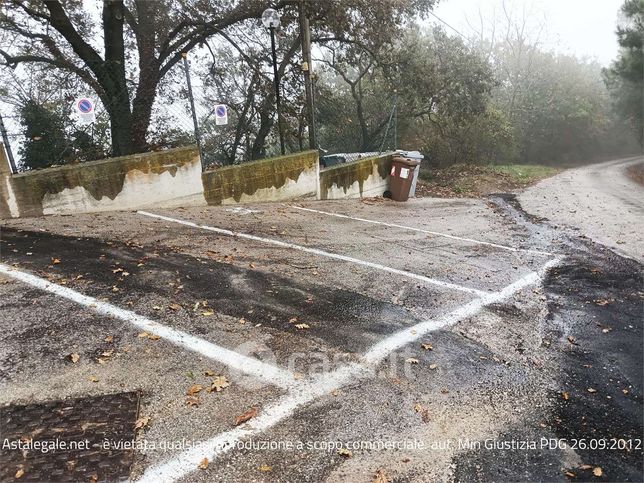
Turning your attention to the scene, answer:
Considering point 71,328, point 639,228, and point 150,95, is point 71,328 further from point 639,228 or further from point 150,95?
point 639,228

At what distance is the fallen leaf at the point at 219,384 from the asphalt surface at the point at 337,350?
0.8 inches

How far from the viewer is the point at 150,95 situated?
8.70 meters

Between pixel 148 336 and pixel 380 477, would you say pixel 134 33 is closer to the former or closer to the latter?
pixel 148 336

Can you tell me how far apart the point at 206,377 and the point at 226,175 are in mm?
6434

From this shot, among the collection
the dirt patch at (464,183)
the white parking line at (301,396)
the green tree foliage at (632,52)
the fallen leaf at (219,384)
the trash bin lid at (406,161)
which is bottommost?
the white parking line at (301,396)

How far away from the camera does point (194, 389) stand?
3289 millimetres

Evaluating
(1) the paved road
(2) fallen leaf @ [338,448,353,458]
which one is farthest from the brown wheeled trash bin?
(2) fallen leaf @ [338,448,353,458]

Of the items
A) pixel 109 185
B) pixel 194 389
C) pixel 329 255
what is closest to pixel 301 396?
pixel 194 389

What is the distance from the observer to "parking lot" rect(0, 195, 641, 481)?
112 inches

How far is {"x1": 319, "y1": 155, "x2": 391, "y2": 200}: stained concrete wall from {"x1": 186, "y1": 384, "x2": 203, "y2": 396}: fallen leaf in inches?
327

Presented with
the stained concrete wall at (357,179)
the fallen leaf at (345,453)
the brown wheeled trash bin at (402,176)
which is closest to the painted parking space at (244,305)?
the fallen leaf at (345,453)

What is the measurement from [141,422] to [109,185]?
231 inches

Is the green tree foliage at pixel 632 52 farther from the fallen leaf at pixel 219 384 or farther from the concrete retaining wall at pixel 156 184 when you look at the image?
the fallen leaf at pixel 219 384

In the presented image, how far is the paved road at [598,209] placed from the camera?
7.99m
